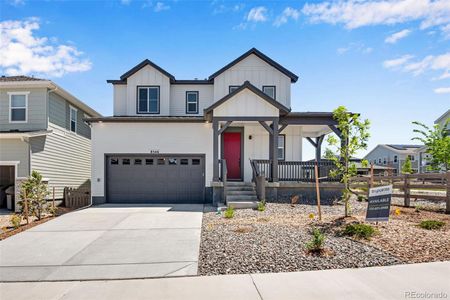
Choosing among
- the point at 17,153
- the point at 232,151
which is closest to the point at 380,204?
the point at 232,151

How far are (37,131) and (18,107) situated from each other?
2055mm

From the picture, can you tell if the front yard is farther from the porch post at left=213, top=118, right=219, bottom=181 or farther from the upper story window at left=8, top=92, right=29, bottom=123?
the upper story window at left=8, top=92, right=29, bottom=123

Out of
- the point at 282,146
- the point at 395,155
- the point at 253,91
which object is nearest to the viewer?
the point at 253,91

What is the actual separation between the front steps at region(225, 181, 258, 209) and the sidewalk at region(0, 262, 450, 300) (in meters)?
6.66

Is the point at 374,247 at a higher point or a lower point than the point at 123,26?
lower

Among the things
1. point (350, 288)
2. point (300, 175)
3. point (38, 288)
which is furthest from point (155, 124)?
point (350, 288)

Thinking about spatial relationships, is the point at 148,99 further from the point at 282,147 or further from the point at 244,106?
the point at 282,147

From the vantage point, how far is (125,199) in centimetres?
1398

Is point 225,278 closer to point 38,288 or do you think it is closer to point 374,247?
point 38,288

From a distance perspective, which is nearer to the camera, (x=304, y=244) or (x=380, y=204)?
(x=304, y=244)

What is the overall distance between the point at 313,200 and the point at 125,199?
8626mm

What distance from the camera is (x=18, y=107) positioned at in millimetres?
14484

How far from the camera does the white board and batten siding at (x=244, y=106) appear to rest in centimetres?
1295

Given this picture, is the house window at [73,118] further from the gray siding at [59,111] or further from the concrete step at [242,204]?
the concrete step at [242,204]
